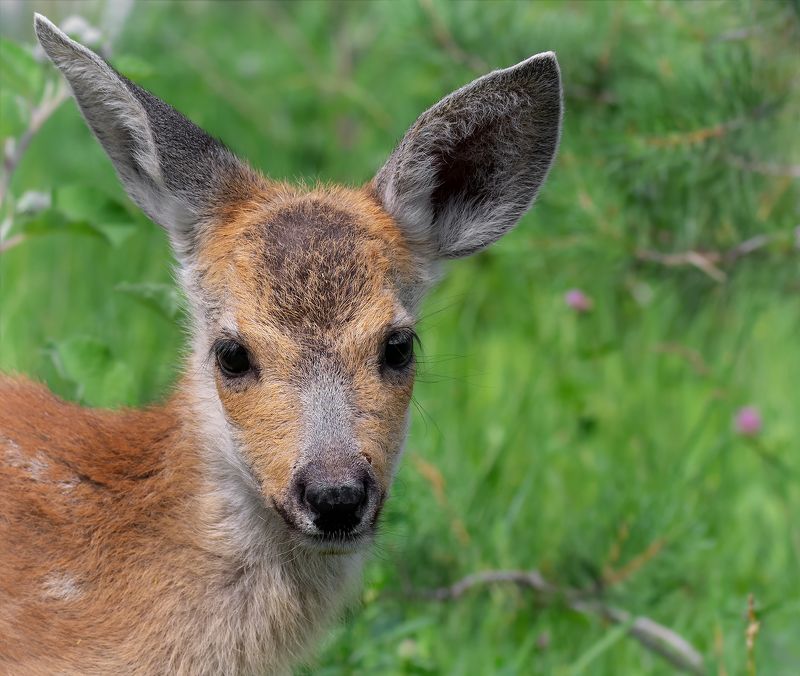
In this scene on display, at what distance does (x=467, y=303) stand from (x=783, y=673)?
3.71m

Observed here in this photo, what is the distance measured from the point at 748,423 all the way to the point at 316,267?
8.88 feet

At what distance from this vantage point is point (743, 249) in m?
6.23

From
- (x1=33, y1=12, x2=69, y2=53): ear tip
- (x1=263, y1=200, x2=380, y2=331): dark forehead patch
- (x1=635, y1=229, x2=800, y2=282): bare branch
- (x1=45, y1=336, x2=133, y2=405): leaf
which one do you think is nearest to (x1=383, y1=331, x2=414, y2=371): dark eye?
(x1=263, y1=200, x2=380, y2=331): dark forehead patch

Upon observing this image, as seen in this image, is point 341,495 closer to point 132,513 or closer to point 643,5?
point 132,513

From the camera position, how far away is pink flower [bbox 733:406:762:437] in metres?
6.27

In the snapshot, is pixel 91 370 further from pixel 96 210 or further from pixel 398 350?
pixel 398 350

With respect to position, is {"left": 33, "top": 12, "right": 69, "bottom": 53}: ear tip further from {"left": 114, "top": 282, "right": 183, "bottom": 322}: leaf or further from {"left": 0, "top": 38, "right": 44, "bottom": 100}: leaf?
{"left": 114, "top": 282, "right": 183, "bottom": 322}: leaf

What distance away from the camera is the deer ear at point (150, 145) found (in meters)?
4.59

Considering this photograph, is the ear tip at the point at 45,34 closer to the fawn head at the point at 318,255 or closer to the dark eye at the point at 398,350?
the fawn head at the point at 318,255

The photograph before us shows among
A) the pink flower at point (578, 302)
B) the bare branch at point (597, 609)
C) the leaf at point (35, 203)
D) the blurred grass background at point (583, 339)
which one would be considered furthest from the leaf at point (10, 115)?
the pink flower at point (578, 302)

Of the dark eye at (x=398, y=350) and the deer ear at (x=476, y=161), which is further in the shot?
the deer ear at (x=476, y=161)

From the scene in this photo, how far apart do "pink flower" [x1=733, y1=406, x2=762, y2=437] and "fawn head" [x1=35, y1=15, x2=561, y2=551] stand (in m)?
1.79

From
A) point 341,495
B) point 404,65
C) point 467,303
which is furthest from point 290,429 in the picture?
point 404,65

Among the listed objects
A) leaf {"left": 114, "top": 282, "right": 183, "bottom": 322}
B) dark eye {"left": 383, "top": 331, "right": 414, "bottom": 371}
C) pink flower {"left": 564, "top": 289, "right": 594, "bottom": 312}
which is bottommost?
pink flower {"left": 564, "top": 289, "right": 594, "bottom": 312}
